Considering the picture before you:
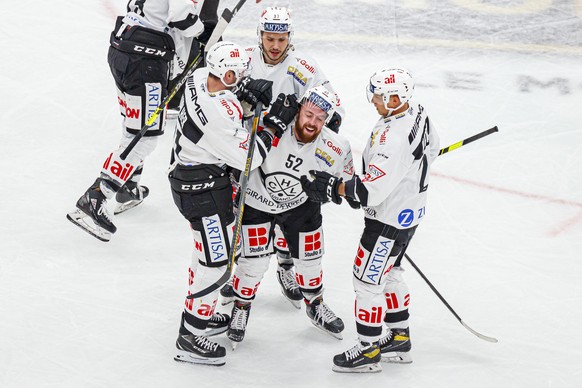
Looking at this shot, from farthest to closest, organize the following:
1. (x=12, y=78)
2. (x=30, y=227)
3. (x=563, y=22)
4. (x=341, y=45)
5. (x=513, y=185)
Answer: (x=563, y=22) < (x=341, y=45) < (x=12, y=78) < (x=513, y=185) < (x=30, y=227)

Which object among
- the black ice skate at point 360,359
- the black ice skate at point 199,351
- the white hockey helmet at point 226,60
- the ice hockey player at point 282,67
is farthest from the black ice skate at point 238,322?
the white hockey helmet at point 226,60

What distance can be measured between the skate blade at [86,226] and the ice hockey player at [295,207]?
3.65 ft

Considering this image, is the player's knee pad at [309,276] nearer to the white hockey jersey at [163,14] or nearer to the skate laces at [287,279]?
the skate laces at [287,279]

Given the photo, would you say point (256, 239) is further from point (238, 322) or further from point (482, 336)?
→ point (482, 336)

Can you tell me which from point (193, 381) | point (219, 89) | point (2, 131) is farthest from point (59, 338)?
point (2, 131)

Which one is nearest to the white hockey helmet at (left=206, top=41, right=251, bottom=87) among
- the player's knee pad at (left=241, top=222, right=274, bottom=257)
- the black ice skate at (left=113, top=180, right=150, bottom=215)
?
the player's knee pad at (left=241, top=222, right=274, bottom=257)

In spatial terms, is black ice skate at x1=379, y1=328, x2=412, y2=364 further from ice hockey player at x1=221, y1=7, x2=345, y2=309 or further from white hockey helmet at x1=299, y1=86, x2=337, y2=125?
white hockey helmet at x1=299, y1=86, x2=337, y2=125

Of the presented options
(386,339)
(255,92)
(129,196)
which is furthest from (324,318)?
(129,196)

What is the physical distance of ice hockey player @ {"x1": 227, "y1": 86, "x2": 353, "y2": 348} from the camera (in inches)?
174

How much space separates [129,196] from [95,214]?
0.44 meters

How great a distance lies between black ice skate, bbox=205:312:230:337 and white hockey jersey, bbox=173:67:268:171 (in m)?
0.91

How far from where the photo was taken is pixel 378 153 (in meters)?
4.14

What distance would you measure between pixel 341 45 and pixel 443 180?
6.46 ft

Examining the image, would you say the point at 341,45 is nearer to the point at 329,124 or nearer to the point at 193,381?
the point at 329,124
